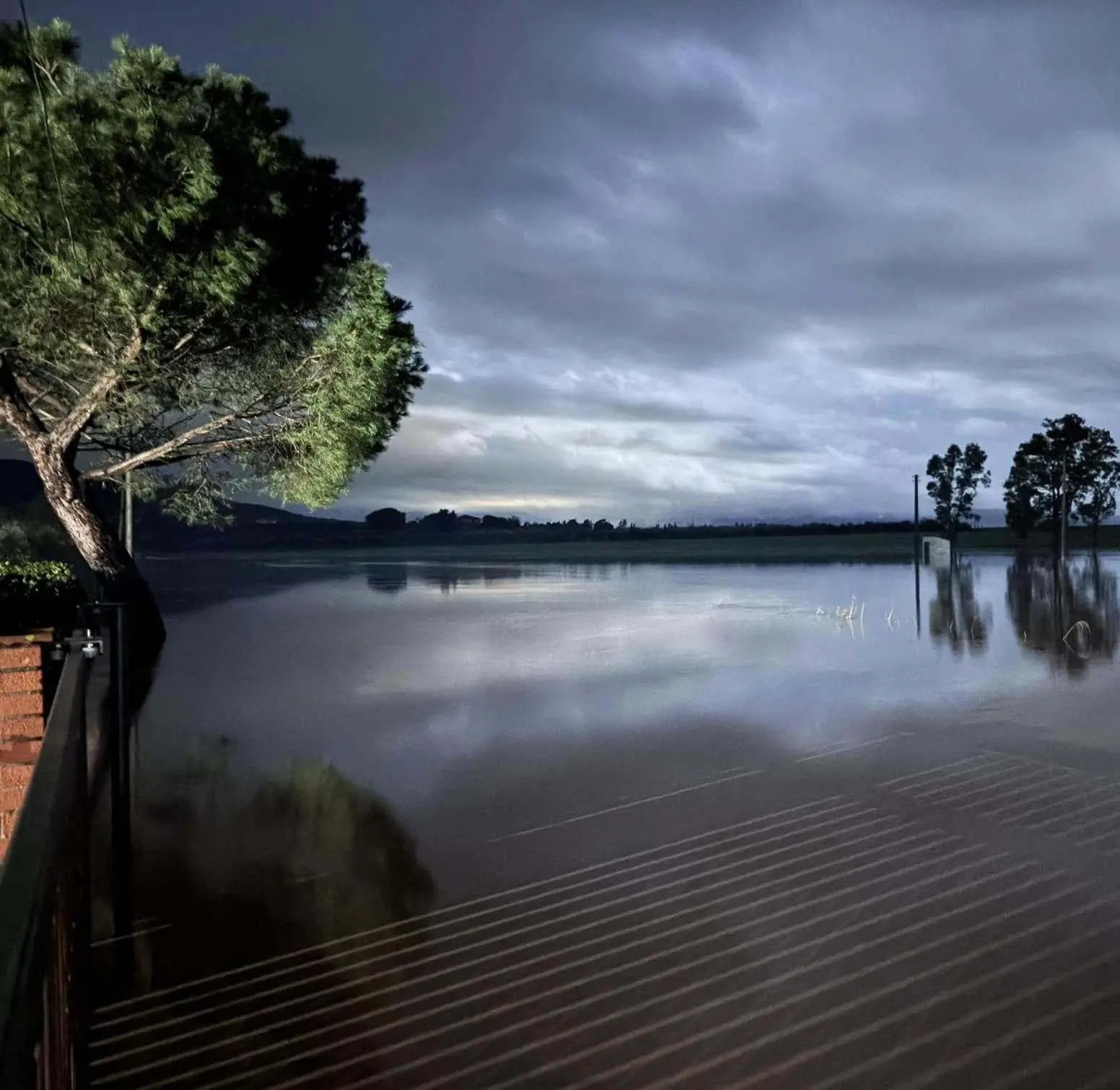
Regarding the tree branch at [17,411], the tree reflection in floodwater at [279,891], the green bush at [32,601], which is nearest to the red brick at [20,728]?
the green bush at [32,601]

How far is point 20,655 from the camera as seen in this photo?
4543mm

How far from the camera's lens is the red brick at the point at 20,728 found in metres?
4.46

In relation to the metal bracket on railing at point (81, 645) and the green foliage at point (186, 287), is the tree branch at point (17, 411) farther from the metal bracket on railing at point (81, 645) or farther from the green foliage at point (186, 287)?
the metal bracket on railing at point (81, 645)

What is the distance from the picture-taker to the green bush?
Answer: 16.2 ft

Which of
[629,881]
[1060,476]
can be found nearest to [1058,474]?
[1060,476]

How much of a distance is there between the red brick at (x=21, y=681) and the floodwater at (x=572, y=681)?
1886mm

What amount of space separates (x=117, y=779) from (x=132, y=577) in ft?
33.3

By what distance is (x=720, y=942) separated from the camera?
3404 millimetres

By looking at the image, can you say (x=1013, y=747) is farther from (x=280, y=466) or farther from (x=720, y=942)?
(x=280, y=466)

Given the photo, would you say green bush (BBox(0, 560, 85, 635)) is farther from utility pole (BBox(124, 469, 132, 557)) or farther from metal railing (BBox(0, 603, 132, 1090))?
utility pole (BBox(124, 469, 132, 557))

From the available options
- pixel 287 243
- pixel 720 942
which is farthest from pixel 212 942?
pixel 287 243

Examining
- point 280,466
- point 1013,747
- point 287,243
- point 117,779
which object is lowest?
point 1013,747

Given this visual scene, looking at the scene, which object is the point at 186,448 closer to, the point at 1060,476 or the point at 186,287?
the point at 186,287

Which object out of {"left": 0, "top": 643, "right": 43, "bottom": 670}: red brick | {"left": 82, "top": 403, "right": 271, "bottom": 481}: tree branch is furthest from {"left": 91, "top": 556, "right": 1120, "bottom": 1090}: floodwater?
{"left": 82, "top": 403, "right": 271, "bottom": 481}: tree branch
